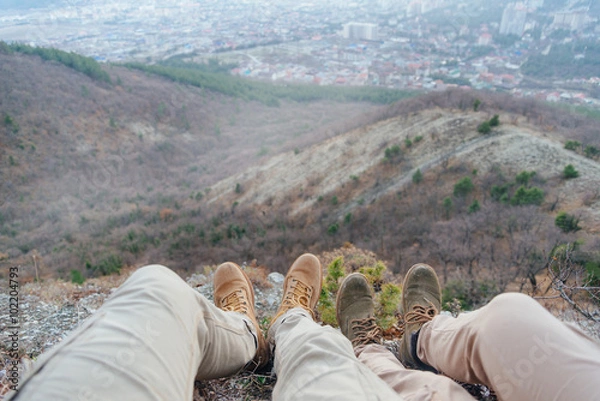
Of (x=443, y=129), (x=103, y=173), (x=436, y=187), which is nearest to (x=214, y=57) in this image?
(x=103, y=173)

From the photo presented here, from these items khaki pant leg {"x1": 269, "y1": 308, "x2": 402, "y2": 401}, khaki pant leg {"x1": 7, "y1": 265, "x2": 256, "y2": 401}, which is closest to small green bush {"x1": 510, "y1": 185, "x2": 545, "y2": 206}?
khaki pant leg {"x1": 269, "y1": 308, "x2": 402, "y2": 401}

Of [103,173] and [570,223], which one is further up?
[570,223]

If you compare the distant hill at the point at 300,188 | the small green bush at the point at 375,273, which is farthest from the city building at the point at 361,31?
the small green bush at the point at 375,273

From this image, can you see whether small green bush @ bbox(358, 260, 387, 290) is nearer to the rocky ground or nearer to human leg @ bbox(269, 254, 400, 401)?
the rocky ground

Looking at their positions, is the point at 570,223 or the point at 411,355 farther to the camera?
the point at 570,223

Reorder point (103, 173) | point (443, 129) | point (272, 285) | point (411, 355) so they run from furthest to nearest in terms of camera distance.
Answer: point (103, 173)
point (443, 129)
point (272, 285)
point (411, 355)

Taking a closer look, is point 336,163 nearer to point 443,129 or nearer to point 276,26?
point 443,129

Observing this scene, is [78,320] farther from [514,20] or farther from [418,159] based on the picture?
[514,20]

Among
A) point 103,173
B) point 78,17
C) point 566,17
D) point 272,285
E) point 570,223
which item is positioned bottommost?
point 103,173
